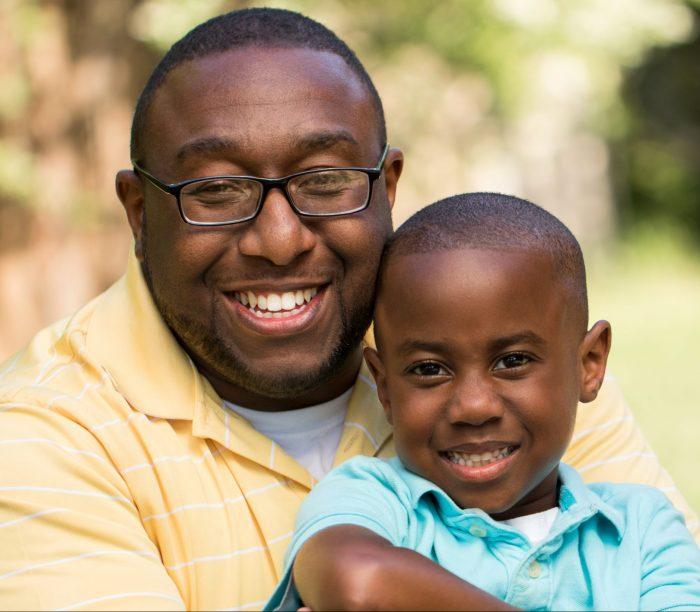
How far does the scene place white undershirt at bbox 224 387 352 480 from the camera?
3330mm

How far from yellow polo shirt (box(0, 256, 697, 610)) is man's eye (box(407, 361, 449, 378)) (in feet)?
1.42

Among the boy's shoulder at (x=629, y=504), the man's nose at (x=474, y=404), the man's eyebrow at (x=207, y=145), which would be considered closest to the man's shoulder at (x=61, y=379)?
the man's eyebrow at (x=207, y=145)

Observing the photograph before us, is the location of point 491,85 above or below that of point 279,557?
above

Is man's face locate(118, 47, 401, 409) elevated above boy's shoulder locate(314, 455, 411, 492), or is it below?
above

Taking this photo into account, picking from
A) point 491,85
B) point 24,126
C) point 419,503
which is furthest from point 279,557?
point 491,85

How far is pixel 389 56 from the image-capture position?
1253 cm

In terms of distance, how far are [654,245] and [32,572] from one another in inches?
695

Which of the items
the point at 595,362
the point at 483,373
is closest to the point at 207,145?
the point at 483,373

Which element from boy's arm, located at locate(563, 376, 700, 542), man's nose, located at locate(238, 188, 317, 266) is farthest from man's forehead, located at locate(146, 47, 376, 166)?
boy's arm, located at locate(563, 376, 700, 542)

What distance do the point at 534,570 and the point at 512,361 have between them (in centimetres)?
49

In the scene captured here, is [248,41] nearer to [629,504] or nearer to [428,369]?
[428,369]

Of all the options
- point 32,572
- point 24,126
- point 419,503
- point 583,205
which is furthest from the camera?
point 583,205

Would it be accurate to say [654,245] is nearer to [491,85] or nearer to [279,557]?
[491,85]

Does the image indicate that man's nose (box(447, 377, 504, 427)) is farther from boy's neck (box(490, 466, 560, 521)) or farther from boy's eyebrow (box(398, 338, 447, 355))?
boy's neck (box(490, 466, 560, 521))
